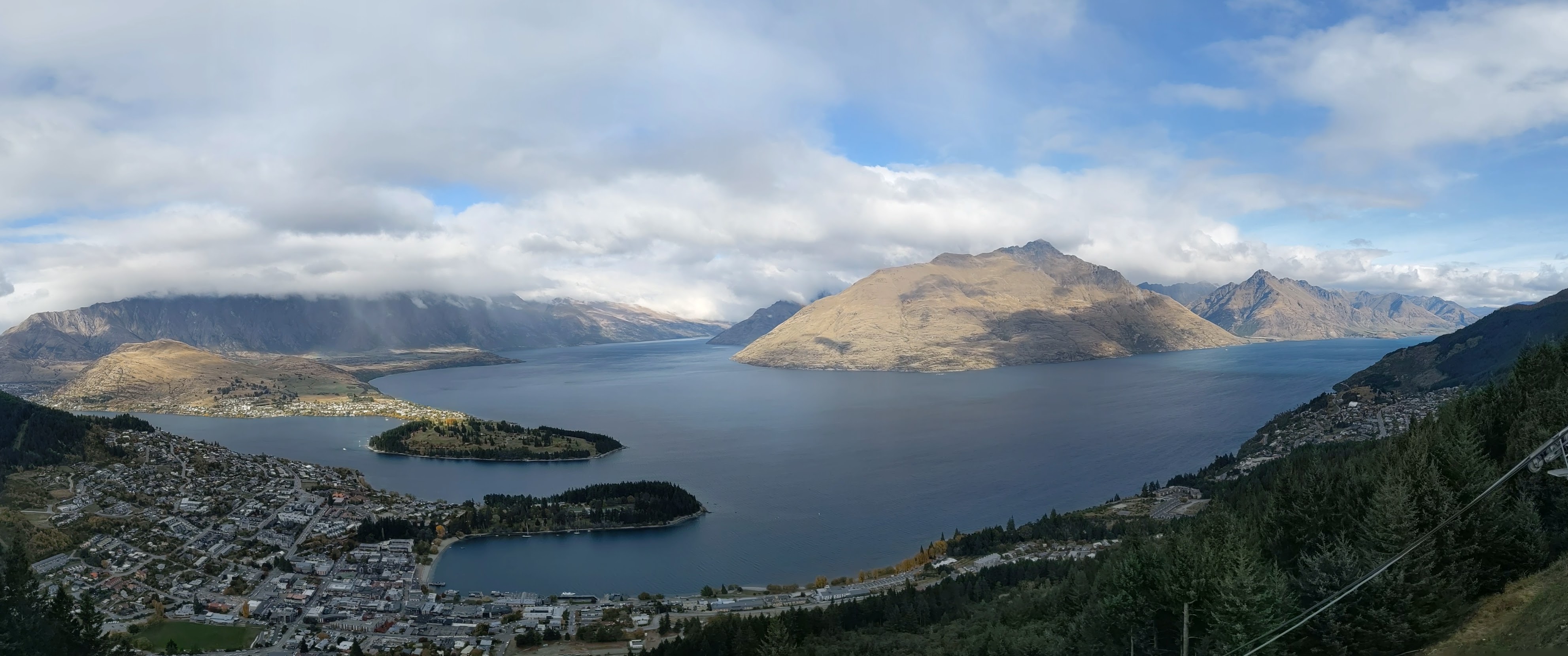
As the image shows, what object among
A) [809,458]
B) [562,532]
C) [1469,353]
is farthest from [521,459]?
[1469,353]

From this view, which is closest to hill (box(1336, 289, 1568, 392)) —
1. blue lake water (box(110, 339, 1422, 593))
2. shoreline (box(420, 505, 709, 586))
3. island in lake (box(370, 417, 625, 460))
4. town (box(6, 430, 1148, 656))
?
blue lake water (box(110, 339, 1422, 593))

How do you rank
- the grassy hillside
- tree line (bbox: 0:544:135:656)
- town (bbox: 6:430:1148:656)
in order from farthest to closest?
town (bbox: 6:430:1148:656) < tree line (bbox: 0:544:135:656) < the grassy hillside

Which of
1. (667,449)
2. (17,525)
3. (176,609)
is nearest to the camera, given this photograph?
(176,609)

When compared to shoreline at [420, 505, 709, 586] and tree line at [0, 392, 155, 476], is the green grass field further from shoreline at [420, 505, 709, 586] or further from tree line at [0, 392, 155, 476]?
tree line at [0, 392, 155, 476]

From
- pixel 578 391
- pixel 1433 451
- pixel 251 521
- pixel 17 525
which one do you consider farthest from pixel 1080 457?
pixel 578 391

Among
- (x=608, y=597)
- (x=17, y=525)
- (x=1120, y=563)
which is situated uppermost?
(x=1120, y=563)

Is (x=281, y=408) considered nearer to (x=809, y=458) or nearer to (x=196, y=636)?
(x=809, y=458)

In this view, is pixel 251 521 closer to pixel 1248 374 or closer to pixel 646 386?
pixel 646 386
